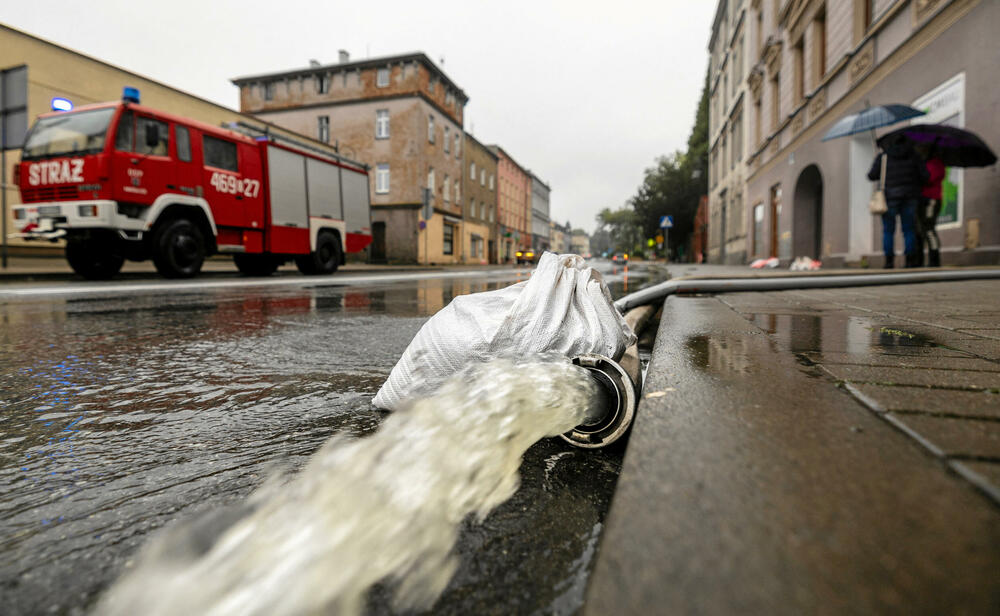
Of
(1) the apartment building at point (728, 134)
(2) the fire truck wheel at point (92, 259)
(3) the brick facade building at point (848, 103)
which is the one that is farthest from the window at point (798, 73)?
(2) the fire truck wheel at point (92, 259)

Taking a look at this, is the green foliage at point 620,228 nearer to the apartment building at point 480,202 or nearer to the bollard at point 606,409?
the apartment building at point 480,202

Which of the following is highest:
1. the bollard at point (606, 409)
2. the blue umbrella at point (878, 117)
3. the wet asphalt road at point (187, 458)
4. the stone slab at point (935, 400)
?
the blue umbrella at point (878, 117)

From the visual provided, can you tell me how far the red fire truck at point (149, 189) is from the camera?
25.3ft

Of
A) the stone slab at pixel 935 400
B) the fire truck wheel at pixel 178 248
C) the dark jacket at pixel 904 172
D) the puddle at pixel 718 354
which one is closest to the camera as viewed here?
the stone slab at pixel 935 400

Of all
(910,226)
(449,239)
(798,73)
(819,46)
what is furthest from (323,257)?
(449,239)

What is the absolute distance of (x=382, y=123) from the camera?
29250 mm

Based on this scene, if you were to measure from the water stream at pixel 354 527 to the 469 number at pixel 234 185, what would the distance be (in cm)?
969

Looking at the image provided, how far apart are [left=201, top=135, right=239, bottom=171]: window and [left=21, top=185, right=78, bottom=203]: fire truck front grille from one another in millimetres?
1982

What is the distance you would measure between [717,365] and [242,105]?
119ft

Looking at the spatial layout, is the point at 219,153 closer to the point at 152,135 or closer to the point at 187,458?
the point at 152,135

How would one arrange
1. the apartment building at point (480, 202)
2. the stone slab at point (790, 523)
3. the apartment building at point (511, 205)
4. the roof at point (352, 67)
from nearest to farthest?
the stone slab at point (790, 523) < the roof at point (352, 67) < the apartment building at point (480, 202) < the apartment building at point (511, 205)

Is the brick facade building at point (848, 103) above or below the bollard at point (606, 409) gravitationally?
above

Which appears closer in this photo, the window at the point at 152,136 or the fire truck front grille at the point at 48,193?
the fire truck front grille at the point at 48,193

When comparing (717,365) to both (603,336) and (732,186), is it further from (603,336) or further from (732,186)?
(732,186)
